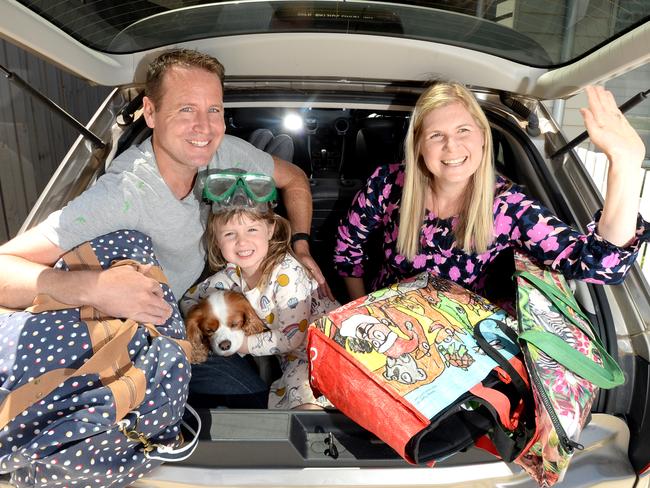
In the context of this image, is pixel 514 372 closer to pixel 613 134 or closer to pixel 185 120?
pixel 613 134

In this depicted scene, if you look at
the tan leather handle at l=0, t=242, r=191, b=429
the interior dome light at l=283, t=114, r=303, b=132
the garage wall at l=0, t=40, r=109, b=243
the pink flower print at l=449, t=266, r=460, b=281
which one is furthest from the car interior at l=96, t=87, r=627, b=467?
the garage wall at l=0, t=40, r=109, b=243

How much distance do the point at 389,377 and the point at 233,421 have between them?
37cm

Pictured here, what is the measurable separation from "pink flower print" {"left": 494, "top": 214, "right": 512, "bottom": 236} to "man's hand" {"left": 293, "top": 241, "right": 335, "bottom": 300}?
2.08ft

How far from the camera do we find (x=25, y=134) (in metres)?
4.43

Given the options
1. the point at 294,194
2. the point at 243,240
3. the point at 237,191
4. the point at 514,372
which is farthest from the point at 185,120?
the point at 514,372

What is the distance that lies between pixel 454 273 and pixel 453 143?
42 centimetres

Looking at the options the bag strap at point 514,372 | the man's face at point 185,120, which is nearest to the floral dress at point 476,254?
the bag strap at point 514,372

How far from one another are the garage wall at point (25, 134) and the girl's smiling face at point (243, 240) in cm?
287

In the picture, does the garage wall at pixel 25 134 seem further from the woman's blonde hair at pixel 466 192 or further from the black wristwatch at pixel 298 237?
the woman's blonde hair at pixel 466 192

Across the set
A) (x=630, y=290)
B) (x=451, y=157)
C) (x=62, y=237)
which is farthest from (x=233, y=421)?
(x=630, y=290)

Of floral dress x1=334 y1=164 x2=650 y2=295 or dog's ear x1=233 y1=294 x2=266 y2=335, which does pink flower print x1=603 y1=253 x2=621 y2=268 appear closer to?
floral dress x1=334 y1=164 x2=650 y2=295

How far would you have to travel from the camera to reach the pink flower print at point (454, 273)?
1708 millimetres

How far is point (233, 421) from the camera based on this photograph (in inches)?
48.3

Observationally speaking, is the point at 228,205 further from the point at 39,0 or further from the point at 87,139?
the point at 39,0
